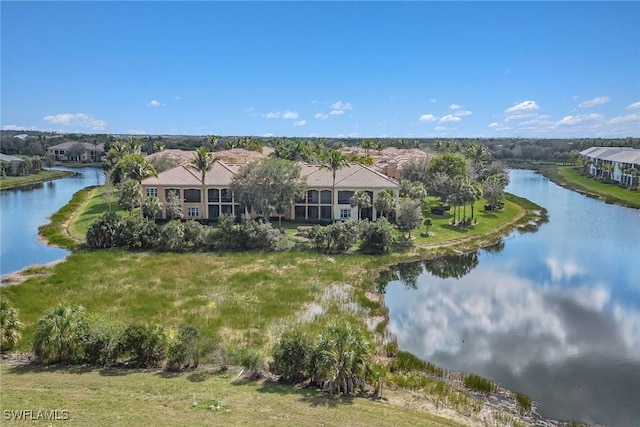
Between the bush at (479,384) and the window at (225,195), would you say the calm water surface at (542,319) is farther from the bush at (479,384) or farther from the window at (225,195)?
the window at (225,195)

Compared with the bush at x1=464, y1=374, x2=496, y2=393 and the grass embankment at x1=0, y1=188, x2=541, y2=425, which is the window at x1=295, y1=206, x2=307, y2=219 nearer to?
the grass embankment at x1=0, y1=188, x2=541, y2=425

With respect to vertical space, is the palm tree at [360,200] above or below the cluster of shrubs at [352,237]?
above

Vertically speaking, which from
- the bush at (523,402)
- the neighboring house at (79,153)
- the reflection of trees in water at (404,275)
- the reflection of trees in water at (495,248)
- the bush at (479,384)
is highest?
the neighboring house at (79,153)

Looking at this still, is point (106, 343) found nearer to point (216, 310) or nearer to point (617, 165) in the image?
point (216, 310)

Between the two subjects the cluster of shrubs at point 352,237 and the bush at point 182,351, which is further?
the cluster of shrubs at point 352,237

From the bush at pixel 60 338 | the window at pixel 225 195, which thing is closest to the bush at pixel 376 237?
the window at pixel 225 195

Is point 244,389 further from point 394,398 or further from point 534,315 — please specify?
point 534,315

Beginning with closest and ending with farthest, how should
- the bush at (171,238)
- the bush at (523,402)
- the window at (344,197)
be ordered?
1. the bush at (523,402)
2. the bush at (171,238)
3. the window at (344,197)

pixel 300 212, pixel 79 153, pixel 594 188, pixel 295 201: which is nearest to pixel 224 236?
pixel 295 201

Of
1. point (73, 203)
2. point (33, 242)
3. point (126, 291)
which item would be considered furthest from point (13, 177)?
point (126, 291)
